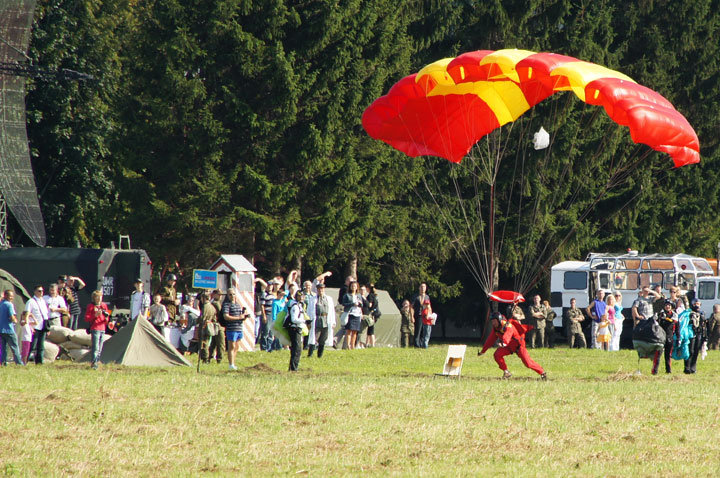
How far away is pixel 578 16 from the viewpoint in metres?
34.4

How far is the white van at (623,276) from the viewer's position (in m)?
30.1

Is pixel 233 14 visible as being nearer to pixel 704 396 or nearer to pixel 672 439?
pixel 704 396

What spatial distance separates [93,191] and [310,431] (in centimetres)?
2656

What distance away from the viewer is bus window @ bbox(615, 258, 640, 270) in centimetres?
3055

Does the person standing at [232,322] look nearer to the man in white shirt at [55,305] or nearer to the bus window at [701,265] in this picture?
the man in white shirt at [55,305]

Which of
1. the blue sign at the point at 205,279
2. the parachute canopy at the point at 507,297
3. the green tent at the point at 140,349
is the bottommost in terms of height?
the green tent at the point at 140,349

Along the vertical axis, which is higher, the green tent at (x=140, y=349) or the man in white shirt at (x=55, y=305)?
the man in white shirt at (x=55, y=305)

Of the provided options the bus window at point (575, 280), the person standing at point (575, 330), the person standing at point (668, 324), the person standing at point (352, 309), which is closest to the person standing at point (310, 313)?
the person standing at point (352, 309)

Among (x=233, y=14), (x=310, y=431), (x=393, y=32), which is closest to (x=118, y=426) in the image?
(x=310, y=431)

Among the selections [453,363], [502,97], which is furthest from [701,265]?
[453,363]

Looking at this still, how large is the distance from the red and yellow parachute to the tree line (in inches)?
161

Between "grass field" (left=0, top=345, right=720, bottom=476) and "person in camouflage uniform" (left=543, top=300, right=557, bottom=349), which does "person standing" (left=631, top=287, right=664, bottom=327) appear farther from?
"grass field" (left=0, top=345, right=720, bottom=476)

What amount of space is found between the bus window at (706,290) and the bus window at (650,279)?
45.6 inches

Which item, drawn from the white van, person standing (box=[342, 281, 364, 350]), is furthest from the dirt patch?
the white van
